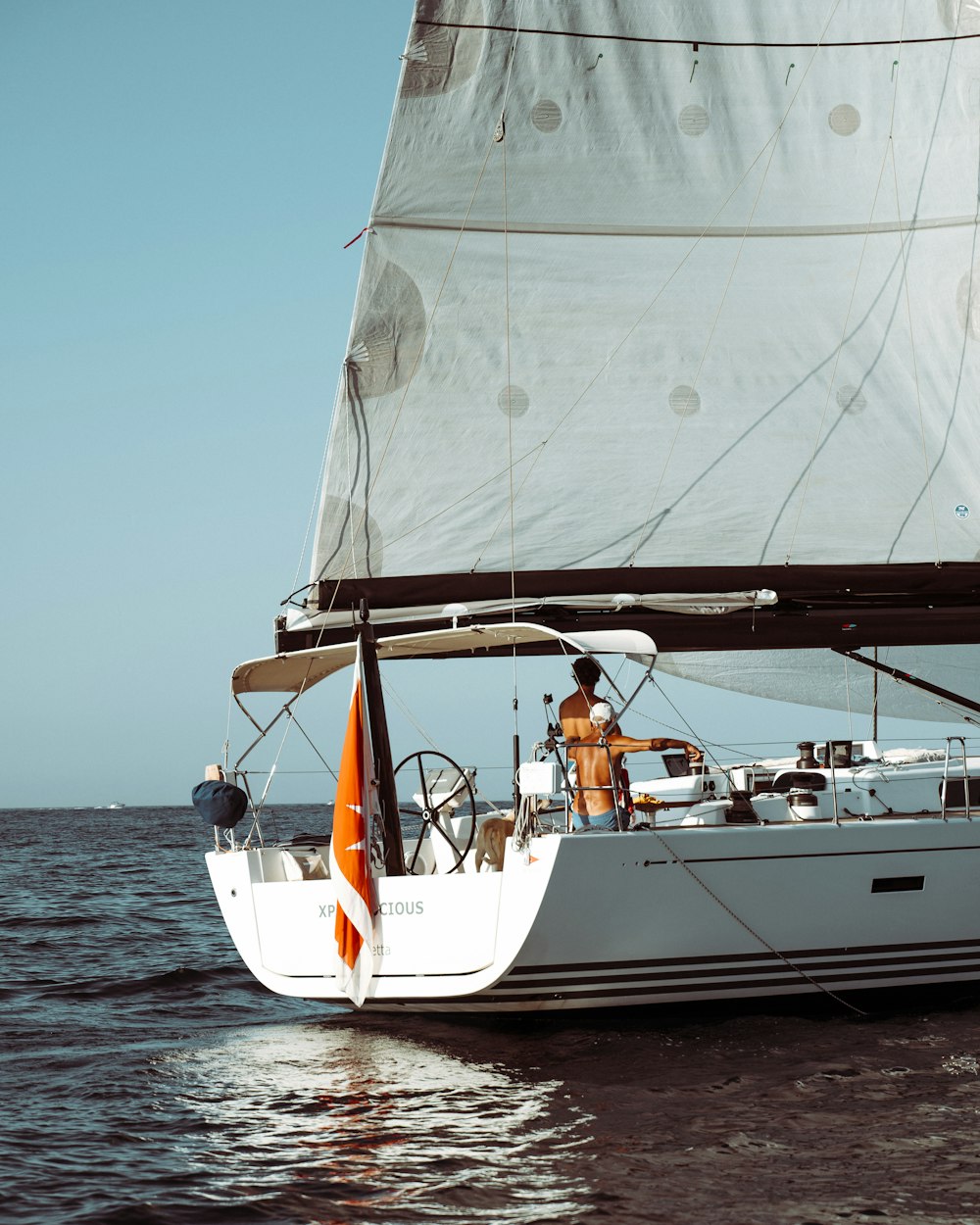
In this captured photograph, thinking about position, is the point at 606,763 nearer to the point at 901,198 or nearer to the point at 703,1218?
the point at 703,1218

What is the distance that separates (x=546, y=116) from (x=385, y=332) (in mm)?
2235

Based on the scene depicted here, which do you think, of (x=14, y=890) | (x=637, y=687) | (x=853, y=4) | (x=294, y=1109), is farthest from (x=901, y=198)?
(x=14, y=890)

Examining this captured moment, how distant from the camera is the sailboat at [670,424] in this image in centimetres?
884

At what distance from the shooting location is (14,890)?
22953 millimetres

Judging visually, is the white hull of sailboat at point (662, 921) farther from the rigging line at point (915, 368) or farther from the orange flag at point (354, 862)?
the rigging line at point (915, 368)

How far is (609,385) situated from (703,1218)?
22.1 ft

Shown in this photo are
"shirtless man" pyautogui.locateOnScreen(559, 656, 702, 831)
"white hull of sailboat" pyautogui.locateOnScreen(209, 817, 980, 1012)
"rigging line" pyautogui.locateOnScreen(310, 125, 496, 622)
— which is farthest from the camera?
"rigging line" pyautogui.locateOnScreen(310, 125, 496, 622)

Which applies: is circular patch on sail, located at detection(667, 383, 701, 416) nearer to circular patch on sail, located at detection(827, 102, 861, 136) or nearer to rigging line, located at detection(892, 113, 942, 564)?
rigging line, located at detection(892, 113, 942, 564)

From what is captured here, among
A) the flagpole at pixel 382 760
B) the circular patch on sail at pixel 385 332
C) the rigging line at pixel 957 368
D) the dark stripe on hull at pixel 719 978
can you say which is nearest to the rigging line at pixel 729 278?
the rigging line at pixel 957 368

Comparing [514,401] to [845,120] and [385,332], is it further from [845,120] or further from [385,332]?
[845,120]

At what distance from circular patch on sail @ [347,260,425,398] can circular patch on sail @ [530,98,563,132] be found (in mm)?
1667

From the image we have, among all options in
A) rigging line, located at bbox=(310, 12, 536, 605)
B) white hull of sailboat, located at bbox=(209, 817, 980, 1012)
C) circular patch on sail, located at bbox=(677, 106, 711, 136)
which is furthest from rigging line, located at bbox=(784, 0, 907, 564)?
rigging line, located at bbox=(310, 12, 536, 605)

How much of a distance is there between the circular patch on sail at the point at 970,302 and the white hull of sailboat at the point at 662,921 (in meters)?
4.31

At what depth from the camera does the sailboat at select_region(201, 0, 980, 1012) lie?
8.84 metres
